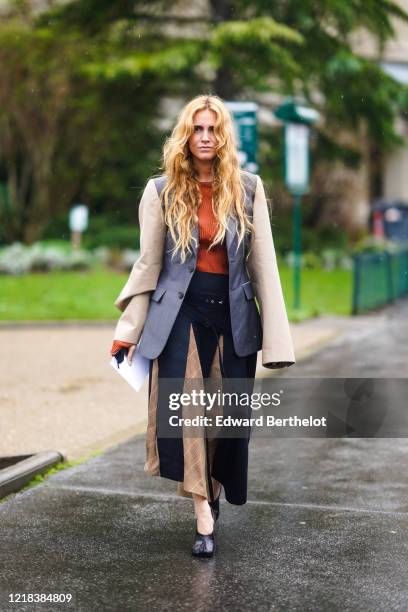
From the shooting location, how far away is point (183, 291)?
4.62m

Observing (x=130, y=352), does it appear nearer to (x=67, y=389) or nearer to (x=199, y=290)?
(x=199, y=290)

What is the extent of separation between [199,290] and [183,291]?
0.30 feet

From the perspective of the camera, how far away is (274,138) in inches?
983

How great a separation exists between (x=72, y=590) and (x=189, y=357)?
3.73 feet

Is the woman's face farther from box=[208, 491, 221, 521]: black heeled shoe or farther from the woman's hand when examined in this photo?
box=[208, 491, 221, 521]: black heeled shoe

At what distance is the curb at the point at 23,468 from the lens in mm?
5664

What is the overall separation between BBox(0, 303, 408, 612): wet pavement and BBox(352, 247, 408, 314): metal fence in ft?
29.6

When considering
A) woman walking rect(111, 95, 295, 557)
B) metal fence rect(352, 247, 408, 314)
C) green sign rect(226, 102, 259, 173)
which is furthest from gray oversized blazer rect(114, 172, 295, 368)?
metal fence rect(352, 247, 408, 314)

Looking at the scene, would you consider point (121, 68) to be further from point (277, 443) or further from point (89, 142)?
point (277, 443)

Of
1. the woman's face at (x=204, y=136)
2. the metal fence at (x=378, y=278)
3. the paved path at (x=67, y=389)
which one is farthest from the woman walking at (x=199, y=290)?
the metal fence at (x=378, y=278)

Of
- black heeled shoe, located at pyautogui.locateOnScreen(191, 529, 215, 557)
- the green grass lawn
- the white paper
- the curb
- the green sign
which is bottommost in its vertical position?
the green grass lawn

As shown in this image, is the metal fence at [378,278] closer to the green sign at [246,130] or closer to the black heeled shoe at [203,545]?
the green sign at [246,130]

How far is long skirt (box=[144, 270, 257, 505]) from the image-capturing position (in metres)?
4.67

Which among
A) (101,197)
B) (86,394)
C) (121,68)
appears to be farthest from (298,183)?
(101,197)
